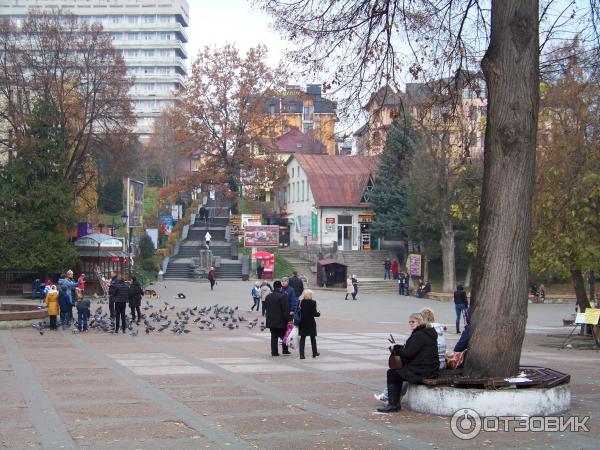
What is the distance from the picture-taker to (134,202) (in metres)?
45.8

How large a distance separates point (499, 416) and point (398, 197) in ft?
158

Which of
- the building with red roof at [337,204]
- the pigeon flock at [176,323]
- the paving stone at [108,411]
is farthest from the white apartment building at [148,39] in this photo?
the paving stone at [108,411]

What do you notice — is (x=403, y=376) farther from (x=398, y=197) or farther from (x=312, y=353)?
(x=398, y=197)

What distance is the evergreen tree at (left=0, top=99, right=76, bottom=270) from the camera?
4000 cm

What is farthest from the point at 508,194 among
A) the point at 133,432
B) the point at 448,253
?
the point at 448,253

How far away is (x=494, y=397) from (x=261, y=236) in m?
45.8

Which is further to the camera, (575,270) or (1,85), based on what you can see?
(1,85)

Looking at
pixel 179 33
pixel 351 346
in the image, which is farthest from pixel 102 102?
pixel 179 33

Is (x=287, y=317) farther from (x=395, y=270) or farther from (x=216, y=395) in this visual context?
(x=395, y=270)

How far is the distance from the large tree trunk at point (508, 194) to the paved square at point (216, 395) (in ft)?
4.50

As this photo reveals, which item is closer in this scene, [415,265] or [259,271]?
[415,265]

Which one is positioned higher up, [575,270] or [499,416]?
[575,270]

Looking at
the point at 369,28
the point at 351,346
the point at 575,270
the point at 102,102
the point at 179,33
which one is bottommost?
the point at 351,346

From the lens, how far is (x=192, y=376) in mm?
14062
